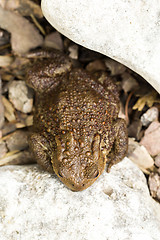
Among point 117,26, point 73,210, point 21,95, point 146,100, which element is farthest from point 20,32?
point 73,210

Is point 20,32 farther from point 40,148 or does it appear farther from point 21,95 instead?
point 40,148

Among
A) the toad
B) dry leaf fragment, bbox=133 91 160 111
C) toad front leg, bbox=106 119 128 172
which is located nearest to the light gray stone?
the toad

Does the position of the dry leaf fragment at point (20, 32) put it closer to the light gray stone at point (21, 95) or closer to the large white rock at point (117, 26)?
the light gray stone at point (21, 95)

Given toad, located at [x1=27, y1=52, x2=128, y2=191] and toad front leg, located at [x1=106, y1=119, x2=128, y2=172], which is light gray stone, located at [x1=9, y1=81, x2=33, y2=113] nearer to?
toad, located at [x1=27, y1=52, x2=128, y2=191]

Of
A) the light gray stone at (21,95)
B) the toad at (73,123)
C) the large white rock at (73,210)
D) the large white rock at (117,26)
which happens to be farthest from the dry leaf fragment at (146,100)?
the light gray stone at (21,95)

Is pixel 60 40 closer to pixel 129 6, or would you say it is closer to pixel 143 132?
pixel 129 6
